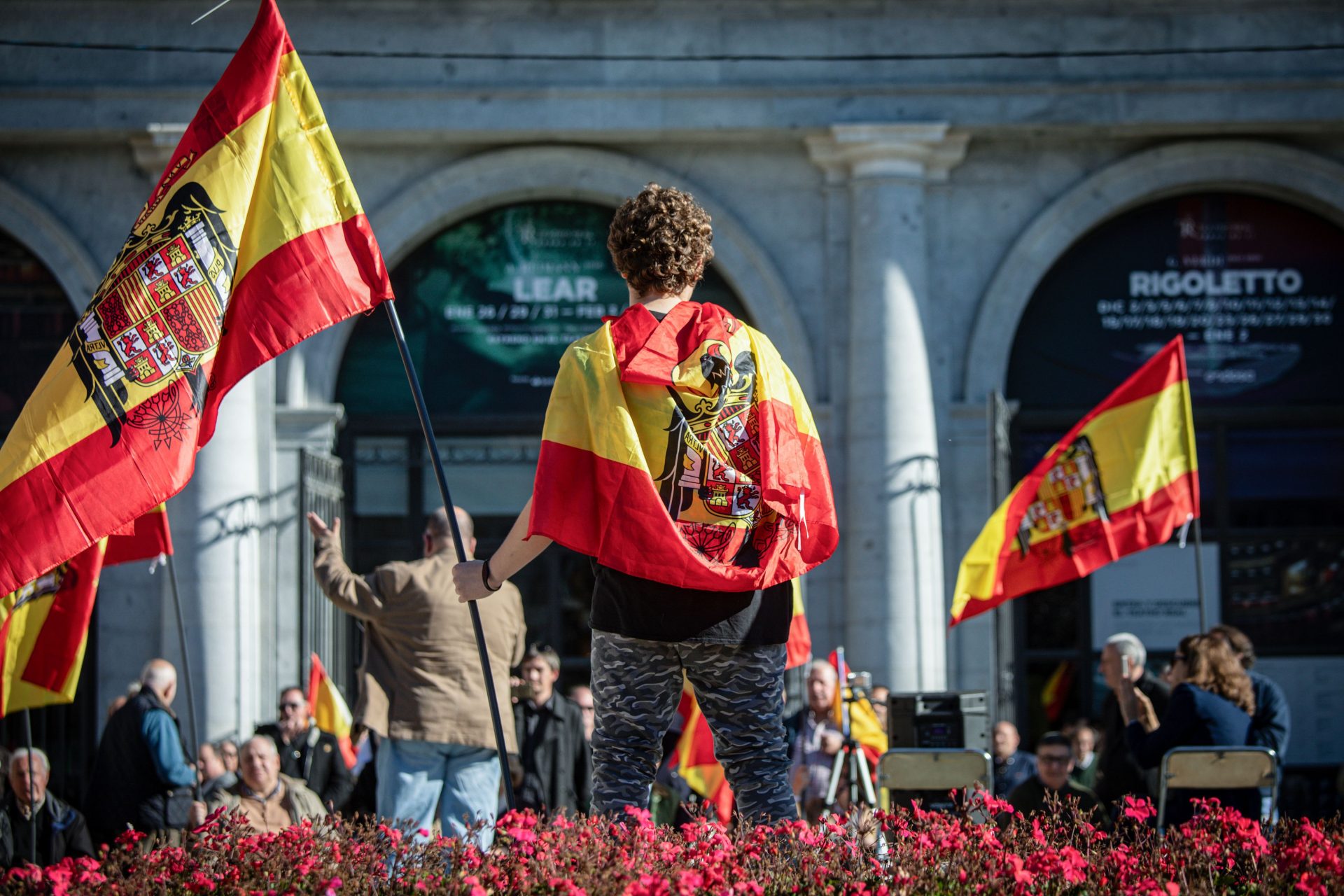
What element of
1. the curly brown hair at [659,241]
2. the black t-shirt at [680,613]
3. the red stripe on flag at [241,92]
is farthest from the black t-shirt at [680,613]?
the red stripe on flag at [241,92]

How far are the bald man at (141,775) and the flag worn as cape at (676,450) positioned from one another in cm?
534

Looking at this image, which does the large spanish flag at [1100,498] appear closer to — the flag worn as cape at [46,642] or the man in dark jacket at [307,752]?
the man in dark jacket at [307,752]

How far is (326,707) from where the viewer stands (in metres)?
12.4

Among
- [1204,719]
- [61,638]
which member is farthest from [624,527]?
[61,638]

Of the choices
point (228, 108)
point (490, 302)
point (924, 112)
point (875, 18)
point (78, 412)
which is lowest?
point (78, 412)

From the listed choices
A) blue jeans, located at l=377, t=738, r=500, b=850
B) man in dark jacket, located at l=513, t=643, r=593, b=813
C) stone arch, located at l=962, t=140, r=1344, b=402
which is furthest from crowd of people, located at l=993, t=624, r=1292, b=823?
stone arch, located at l=962, t=140, r=1344, b=402

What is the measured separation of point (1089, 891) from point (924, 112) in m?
10.4

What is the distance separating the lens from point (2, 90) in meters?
13.7

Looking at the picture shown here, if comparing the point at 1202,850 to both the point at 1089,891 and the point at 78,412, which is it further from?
the point at 78,412

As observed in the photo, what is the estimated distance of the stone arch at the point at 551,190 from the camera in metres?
14.2

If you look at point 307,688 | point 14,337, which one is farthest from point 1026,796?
point 14,337

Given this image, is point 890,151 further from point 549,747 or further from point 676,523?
point 676,523

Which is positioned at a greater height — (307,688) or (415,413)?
(415,413)

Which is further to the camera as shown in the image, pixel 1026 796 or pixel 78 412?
pixel 1026 796
